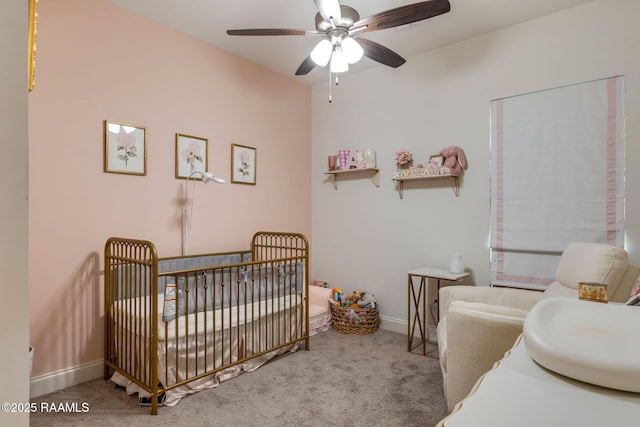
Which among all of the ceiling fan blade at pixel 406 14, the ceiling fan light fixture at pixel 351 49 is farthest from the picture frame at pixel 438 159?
the ceiling fan blade at pixel 406 14

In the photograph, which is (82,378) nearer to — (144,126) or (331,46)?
(144,126)

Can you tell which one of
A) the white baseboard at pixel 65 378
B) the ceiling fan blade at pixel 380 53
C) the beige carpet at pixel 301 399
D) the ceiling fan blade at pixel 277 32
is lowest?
the beige carpet at pixel 301 399

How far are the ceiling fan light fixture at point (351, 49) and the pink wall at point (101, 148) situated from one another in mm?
1404

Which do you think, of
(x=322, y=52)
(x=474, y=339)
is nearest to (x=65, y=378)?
(x=474, y=339)

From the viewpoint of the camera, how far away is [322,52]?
208cm

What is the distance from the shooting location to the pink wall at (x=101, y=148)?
2.06 metres

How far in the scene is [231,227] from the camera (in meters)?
3.10

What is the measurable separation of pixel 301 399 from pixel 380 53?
2148mm

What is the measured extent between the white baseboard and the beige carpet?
1.7 inches

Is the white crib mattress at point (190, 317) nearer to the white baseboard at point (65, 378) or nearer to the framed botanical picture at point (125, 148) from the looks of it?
the white baseboard at point (65, 378)

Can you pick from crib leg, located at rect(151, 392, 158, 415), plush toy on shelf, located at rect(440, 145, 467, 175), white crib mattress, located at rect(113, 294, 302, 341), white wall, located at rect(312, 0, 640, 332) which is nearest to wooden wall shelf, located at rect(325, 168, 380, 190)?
white wall, located at rect(312, 0, 640, 332)

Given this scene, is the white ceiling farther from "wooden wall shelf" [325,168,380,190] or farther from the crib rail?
the crib rail

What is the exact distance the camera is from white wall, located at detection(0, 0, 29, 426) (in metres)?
0.85

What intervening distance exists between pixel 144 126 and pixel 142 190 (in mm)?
464
